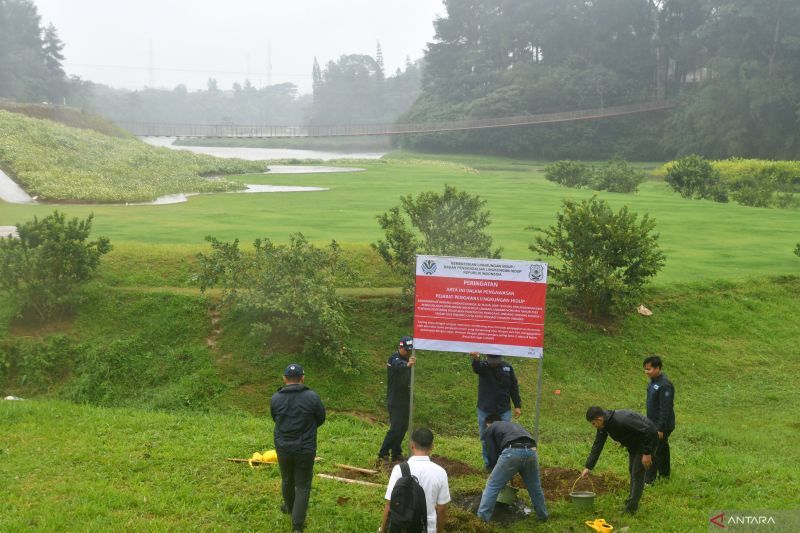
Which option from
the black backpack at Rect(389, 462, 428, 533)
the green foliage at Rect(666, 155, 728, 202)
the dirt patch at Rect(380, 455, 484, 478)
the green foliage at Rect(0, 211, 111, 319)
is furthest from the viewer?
the green foliage at Rect(666, 155, 728, 202)

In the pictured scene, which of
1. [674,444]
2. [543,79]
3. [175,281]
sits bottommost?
[674,444]

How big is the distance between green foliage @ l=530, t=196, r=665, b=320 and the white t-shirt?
8940mm

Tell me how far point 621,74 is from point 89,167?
182 ft

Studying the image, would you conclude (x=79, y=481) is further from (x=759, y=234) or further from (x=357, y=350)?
(x=759, y=234)

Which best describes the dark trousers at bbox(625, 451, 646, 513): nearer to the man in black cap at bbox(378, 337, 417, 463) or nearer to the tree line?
the man in black cap at bbox(378, 337, 417, 463)

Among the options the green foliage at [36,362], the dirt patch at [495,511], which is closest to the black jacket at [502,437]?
the dirt patch at [495,511]

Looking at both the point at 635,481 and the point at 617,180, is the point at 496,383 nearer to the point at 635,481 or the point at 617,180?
the point at 635,481

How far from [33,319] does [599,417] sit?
1089cm

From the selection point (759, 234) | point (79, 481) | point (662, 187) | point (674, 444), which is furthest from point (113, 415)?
point (662, 187)

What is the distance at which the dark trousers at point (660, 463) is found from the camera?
8250 mm

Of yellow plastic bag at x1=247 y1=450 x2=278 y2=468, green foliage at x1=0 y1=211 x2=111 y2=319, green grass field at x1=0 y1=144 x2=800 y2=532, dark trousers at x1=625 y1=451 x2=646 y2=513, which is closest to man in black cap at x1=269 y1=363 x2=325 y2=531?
green grass field at x1=0 y1=144 x2=800 y2=532

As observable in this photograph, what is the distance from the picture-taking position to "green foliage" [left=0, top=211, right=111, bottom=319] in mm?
13453

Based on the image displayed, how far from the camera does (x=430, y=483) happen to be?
5879mm

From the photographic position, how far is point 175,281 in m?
15.7
